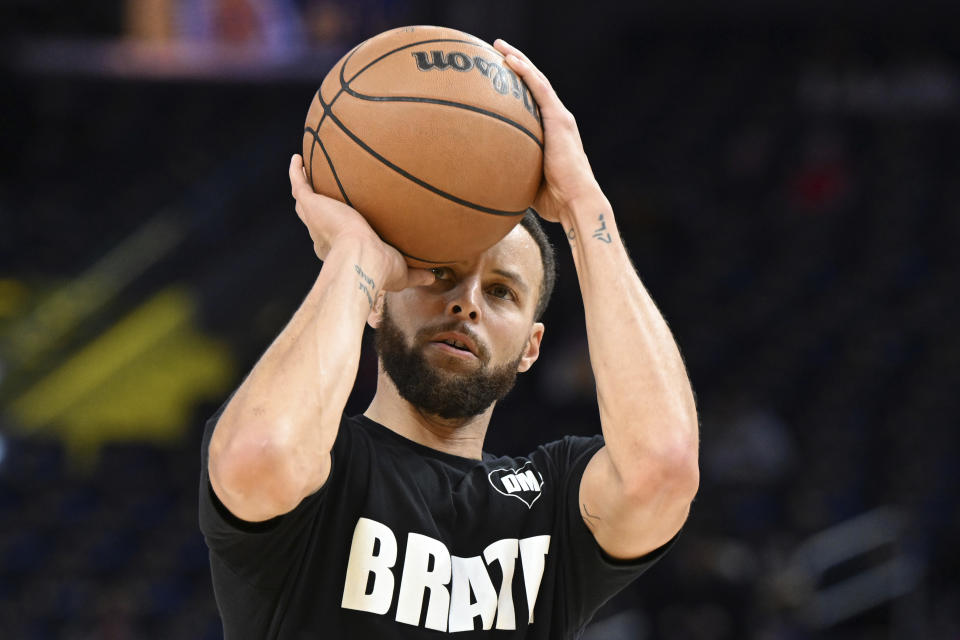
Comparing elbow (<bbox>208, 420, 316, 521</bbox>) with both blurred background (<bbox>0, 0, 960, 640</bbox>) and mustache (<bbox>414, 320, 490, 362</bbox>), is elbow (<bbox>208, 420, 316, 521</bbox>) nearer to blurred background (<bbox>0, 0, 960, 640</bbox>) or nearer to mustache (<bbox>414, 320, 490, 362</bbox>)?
mustache (<bbox>414, 320, 490, 362</bbox>)

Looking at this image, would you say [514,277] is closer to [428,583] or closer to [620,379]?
[620,379]

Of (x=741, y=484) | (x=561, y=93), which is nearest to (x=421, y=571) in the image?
(x=741, y=484)

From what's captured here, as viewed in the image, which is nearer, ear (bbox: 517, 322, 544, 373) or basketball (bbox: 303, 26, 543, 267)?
basketball (bbox: 303, 26, 543, 267)

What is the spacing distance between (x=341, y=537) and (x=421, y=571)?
16 centimetres

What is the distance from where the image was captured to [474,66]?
7.25 feet

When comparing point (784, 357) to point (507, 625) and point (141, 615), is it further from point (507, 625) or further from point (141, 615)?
point (507, 625)

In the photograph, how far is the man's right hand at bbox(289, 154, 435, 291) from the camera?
211 centimetres

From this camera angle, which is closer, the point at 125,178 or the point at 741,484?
the point at 741,484

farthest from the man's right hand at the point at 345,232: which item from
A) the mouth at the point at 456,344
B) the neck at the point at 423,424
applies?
the neck at the point at 423,424

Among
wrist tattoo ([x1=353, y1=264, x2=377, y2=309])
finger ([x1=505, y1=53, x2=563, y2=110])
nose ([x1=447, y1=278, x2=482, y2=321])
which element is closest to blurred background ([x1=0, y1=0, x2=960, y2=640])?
nose ([x1=447, y1=278, x2=482, y2=321])

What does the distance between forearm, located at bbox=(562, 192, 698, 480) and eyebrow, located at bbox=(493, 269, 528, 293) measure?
15cm

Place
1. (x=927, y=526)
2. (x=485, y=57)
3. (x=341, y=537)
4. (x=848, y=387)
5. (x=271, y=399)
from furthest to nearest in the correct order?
1. (x=848, y=387)
2. (x=927, y=526)
3. (x=485, y=57)
4. (x=341, y=537)
5. (x=271, y=399)

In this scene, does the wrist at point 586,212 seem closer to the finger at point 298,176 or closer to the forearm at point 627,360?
the forearm at point 627,360

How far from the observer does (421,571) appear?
6.84 ft
